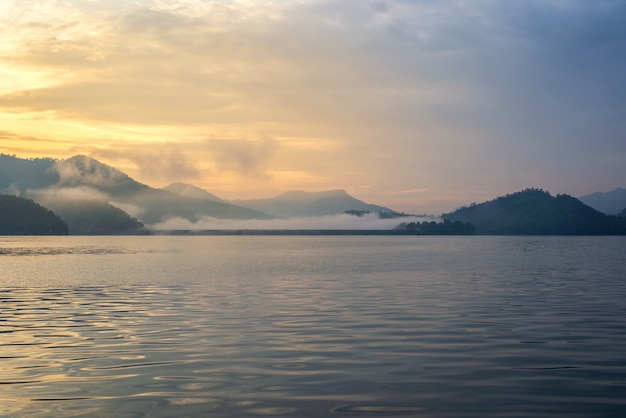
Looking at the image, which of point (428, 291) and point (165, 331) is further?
point (428, 291)

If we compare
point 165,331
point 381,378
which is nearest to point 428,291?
point 165,331

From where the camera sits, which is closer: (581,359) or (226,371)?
(226,371)

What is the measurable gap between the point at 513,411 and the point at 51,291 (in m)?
58.0

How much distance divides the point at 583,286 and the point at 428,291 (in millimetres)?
18931

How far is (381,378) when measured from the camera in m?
26.5

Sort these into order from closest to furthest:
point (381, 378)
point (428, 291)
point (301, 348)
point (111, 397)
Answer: point (111, 397), point (381, 378), point (301, 348), point (428, 291)

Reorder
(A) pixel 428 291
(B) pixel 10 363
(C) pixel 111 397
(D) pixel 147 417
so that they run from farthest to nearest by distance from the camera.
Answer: (A) pixel 428 291, (B) pixel 10 363, (C) pixel 111 397, (D) pixel 147 417

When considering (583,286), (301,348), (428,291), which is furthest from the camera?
(583,286)

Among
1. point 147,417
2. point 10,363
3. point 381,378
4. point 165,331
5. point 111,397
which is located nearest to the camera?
point 147,417

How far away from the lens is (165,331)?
4019 centimetres

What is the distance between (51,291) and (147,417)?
174 feet

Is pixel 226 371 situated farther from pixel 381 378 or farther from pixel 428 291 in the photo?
pixel 428 291

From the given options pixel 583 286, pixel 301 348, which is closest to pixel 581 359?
pixel 301 348

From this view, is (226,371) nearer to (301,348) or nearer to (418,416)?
(301,348)
